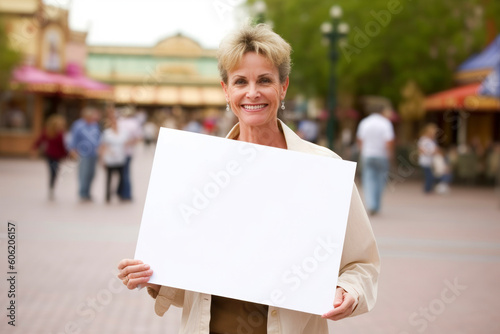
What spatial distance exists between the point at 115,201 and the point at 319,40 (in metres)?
12.2

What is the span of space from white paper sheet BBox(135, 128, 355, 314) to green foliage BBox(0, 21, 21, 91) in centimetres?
2314

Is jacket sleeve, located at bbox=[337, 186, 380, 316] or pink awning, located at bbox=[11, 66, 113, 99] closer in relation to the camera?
jacket sleeve, located at bbox=[337, 186, 380, 316]

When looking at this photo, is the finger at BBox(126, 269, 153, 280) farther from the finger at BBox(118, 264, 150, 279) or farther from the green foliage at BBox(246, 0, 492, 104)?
the green foliage at BBox(246, 0, 492, 104)

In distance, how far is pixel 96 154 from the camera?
1508 centimetres

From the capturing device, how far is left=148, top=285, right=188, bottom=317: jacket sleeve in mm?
2547

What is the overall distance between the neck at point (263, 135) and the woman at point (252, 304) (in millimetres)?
55

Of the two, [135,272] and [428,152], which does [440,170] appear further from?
[135,272]

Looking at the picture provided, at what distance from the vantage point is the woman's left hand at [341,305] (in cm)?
224

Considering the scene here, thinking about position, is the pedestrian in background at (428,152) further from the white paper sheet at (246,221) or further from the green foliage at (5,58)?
the white paper sheet at (246,221)

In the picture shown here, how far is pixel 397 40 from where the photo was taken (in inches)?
897

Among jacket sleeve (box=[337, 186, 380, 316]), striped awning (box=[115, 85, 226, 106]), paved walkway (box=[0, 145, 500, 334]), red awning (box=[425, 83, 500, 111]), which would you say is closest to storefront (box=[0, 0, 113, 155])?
paved walkway (box=[0, 145, 500, 334])

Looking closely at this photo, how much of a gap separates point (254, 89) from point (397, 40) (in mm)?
21359

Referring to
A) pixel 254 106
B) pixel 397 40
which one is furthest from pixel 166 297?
pixel 397 40

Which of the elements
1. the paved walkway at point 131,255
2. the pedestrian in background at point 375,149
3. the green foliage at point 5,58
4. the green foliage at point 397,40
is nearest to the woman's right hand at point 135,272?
the paved walkway at point 131,255
